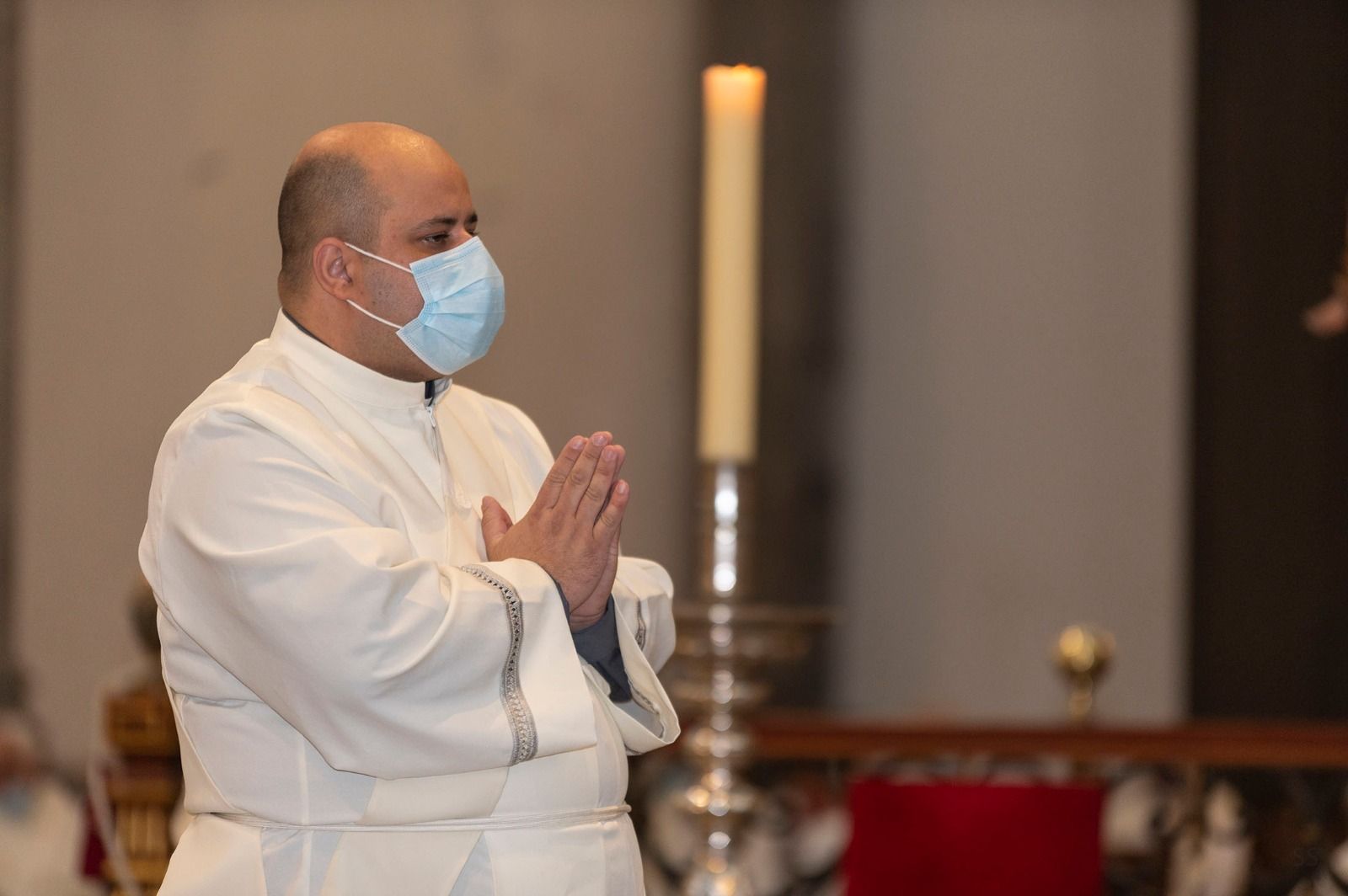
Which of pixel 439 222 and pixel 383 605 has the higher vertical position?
pixel 439 222

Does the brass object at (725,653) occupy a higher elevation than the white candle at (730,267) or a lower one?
lower

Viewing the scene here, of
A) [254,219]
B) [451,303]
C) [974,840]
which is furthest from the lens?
[254,219]

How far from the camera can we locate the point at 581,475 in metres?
2.31

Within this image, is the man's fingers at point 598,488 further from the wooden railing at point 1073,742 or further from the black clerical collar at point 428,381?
the wooden railing at point 1073,742

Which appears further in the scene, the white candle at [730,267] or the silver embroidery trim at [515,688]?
the white candle at [730,267]

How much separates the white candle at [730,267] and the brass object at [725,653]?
3.1 inches

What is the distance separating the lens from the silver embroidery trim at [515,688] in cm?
222

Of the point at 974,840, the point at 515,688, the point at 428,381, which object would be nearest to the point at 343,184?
the point at 428,381

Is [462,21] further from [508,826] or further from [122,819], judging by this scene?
[508,826]

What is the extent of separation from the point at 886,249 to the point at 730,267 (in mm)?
3652

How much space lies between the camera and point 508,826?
2342 mm

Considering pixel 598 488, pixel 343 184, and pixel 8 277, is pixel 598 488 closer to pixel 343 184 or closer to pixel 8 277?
pixel 343 184

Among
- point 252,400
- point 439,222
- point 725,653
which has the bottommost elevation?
point 725,653

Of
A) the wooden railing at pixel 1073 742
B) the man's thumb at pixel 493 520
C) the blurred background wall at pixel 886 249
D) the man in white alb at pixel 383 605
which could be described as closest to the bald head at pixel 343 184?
the man in white alb at pixel 383 605
